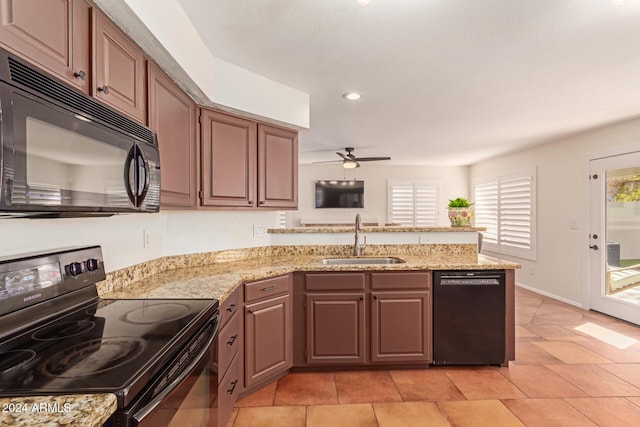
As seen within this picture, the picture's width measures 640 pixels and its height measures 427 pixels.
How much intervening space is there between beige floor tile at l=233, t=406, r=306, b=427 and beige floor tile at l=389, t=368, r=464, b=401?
29.1 inches

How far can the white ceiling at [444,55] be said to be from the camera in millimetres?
1817

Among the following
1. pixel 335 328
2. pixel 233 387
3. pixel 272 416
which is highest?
pixel 335 328

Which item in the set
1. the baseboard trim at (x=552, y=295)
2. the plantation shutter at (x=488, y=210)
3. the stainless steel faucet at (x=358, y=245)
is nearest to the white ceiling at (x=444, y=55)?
the stainless steel faucet at (x=358, y=245)

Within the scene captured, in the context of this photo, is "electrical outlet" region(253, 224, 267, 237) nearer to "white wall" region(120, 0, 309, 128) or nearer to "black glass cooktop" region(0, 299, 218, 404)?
"white wall" region(120, 0, 309, 128)

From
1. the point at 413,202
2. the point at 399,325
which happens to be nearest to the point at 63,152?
the point at 399,325

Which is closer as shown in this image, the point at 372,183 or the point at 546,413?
the point at 546,413

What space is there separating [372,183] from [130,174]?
6575 millimetres

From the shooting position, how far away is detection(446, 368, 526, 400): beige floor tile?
2311mm

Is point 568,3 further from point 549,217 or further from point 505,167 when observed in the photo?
point 505,167

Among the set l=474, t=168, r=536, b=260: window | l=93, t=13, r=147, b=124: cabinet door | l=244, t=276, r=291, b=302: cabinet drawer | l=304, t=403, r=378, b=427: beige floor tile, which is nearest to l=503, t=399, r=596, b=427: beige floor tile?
l=304, t=403, r=378, b=427: beige floor tile

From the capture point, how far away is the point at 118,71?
1.43 meters

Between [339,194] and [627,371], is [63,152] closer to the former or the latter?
[627,371]

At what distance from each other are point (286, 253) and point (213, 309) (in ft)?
5.46

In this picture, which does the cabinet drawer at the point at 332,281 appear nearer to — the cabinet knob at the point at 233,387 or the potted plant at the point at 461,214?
the cabinet knob at the point at 233,387
